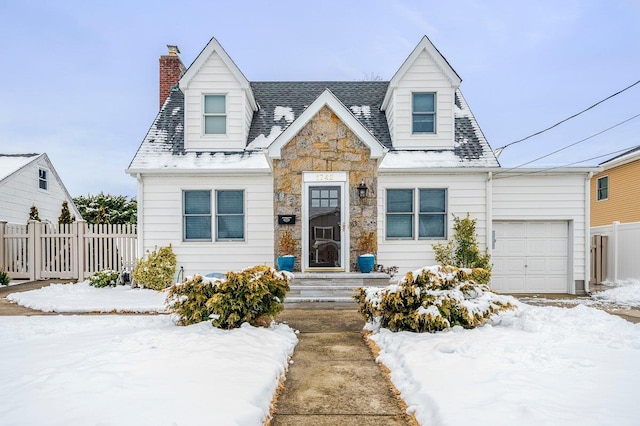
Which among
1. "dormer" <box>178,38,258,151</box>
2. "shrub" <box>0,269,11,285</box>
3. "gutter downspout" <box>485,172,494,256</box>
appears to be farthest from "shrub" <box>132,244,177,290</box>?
"gutter downspout" <box>485,172,494,256</box>

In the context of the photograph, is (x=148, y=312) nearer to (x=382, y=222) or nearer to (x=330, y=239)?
(x=330, y=239)

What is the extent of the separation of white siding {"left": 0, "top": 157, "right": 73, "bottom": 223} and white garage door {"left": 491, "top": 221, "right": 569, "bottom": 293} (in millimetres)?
18615

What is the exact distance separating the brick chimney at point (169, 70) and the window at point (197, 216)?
4567mm

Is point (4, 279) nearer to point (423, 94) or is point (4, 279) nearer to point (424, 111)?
point (424, 111)

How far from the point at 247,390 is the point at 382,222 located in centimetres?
769

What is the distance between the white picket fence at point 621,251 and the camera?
11836 mm

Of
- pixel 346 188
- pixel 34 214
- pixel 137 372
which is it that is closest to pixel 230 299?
pixel 137 372

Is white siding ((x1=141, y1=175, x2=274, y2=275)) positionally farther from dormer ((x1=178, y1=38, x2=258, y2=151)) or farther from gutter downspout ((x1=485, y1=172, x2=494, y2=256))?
gutter downspout ((x1=485, y1=172, x2=494, y2=256))

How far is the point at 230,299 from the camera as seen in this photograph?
5.66 m

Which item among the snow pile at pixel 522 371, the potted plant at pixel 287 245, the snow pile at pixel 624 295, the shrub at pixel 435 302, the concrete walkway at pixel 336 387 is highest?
the potted plant at pixel 287 245

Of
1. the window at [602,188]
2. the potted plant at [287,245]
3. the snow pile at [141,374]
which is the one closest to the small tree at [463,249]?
the potted plant at [287,245]

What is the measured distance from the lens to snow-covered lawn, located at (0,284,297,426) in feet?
9.74

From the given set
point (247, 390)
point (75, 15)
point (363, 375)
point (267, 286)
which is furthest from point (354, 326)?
point (75, 15)

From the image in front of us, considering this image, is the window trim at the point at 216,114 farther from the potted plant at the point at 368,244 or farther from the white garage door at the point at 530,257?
the white garage door at the point at 530,257
